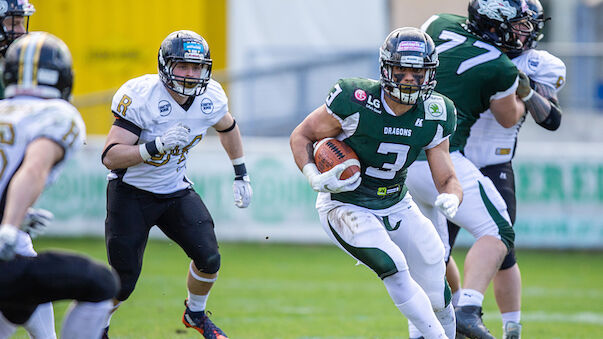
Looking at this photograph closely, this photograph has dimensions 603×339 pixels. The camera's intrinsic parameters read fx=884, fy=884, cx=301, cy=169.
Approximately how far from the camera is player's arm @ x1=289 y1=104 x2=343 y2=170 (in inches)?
183

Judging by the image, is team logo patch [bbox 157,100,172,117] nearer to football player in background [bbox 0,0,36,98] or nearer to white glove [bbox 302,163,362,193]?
football player in background [bbox 0,0,36,98]

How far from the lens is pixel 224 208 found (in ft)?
36.8

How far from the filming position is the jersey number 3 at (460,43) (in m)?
5.11

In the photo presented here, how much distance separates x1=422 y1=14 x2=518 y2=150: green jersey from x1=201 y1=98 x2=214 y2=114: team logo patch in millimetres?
1357

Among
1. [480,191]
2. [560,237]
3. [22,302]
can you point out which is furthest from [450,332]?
[560,237]

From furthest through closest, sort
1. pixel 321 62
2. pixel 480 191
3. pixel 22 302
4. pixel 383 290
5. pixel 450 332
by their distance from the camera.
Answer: pixel 321 62 < pixel 383 290 < pixel 480 191 < pixel 450 332 < pixel 22 302

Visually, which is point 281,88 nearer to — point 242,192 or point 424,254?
point 242,192

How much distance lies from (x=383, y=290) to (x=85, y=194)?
15.6ft

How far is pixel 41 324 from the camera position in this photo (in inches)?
165

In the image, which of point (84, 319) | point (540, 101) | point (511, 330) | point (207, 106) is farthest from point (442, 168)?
point (84, 319)

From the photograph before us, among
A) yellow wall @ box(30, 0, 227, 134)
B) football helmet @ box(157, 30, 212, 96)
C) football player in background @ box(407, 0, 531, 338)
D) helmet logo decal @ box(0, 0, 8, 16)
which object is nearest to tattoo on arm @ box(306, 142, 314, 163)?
football helmet @ box(157, 30, 212, 96)

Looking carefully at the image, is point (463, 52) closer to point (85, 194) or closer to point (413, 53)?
point (413, 53)

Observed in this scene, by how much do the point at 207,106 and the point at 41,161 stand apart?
6.00ft

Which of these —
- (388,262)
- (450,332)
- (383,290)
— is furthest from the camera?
(383,290)
